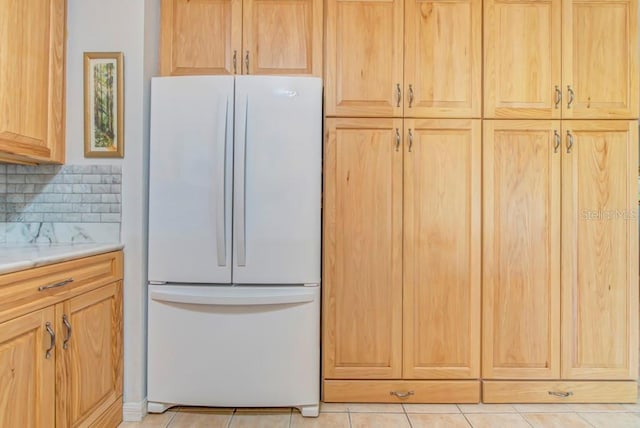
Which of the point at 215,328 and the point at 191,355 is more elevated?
the point at 215,328

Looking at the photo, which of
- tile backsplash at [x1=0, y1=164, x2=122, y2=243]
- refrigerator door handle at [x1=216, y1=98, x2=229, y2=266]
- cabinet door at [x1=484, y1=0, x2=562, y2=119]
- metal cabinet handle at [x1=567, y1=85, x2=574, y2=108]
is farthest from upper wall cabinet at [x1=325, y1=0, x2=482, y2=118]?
tile backsplash at [x1=0, y1=164, x2=122, y2=243]

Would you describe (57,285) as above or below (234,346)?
above

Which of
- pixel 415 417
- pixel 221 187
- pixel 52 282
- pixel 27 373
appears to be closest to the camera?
pixel 27 373

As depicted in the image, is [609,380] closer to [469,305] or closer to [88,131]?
[469,305]

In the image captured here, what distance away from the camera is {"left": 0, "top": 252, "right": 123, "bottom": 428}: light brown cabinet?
1190 millimetres


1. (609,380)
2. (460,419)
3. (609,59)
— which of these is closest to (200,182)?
(460,419)

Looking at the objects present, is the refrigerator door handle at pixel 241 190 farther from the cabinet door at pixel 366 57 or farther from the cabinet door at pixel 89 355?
the cabinet door at pixel 89 355

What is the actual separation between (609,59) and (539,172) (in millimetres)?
711

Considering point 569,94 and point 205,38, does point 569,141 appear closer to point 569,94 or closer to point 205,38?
point 569,94

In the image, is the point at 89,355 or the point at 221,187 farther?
the point at 221,187

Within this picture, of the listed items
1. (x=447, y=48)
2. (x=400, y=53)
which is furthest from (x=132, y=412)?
(x=447, y=48)

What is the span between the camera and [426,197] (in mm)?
2006

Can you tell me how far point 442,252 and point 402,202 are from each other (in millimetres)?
339

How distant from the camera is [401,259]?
6.56ft
